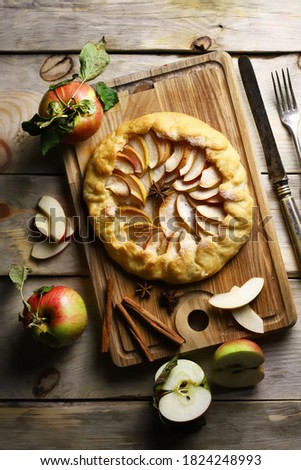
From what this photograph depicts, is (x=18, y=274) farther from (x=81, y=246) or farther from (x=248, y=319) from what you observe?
(x=248, y=319)

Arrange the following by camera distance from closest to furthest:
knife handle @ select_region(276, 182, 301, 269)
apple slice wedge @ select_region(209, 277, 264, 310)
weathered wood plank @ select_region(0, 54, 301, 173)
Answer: apple slice wedge @ select_region(209, 277, 264, 310) < knife handle @ select_region(276, 182, 301, 269) < weathered wood plank @ select_region(0, 54, 301, 173)

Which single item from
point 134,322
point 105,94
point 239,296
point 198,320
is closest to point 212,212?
point 239,296

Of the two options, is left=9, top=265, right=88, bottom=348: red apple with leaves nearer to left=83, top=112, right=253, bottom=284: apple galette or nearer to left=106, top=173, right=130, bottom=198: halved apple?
left=83, top=112, right=253, bottom=284: apple galette

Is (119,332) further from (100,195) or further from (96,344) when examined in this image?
(100,195)

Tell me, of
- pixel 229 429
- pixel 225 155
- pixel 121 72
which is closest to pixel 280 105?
pixel 225 155

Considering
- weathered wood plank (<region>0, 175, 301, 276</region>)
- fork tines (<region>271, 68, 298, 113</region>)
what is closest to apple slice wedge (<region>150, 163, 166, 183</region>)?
weathered wood plank (<region>0, 175, 301, 276</region>)

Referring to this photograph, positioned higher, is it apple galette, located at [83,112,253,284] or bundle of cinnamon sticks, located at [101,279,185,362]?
apple galette, located at [83,112,253,284]
